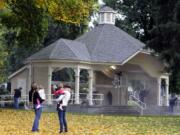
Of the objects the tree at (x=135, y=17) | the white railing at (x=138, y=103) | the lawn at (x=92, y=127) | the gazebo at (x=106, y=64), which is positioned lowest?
the lawn at (x=92, y=127)

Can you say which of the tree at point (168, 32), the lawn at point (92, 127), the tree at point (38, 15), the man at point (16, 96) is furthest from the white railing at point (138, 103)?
the lawn at point (92, 127)

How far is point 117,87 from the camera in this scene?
1891 inches

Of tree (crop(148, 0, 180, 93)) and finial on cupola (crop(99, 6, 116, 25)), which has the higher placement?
finial on cupola (crop(99, 6, 116, 25))

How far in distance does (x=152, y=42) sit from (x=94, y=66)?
13.8 meters

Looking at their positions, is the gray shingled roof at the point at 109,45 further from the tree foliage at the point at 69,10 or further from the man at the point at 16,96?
the tree foliage at the point at 69,10

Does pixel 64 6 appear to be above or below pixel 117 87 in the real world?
above

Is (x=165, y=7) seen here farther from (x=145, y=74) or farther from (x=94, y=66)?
(x=145, y=74)

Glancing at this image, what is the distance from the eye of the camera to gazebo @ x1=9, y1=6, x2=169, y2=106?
44000 millimetres

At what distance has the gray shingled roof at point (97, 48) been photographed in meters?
44.2

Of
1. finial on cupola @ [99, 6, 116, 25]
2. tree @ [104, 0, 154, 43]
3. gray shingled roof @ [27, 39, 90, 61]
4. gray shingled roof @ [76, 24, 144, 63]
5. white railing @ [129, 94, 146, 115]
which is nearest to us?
gray shingled roof @ [27, 39, 90, 61]

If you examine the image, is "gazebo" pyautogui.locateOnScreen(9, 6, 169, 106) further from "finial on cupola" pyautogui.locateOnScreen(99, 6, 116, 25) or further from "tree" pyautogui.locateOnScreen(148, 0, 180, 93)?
"tree" pyautogui.locateOnScreen(148, 0, 180, 93)

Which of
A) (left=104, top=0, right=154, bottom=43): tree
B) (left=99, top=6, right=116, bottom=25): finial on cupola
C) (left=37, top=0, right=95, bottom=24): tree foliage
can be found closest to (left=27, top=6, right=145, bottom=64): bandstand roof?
(left=99, top=6, right=116, bottom=25): finial on cupola

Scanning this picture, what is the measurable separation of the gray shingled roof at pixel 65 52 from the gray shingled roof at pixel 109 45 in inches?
38.4

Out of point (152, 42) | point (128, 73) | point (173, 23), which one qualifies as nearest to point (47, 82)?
point (128, 73)
